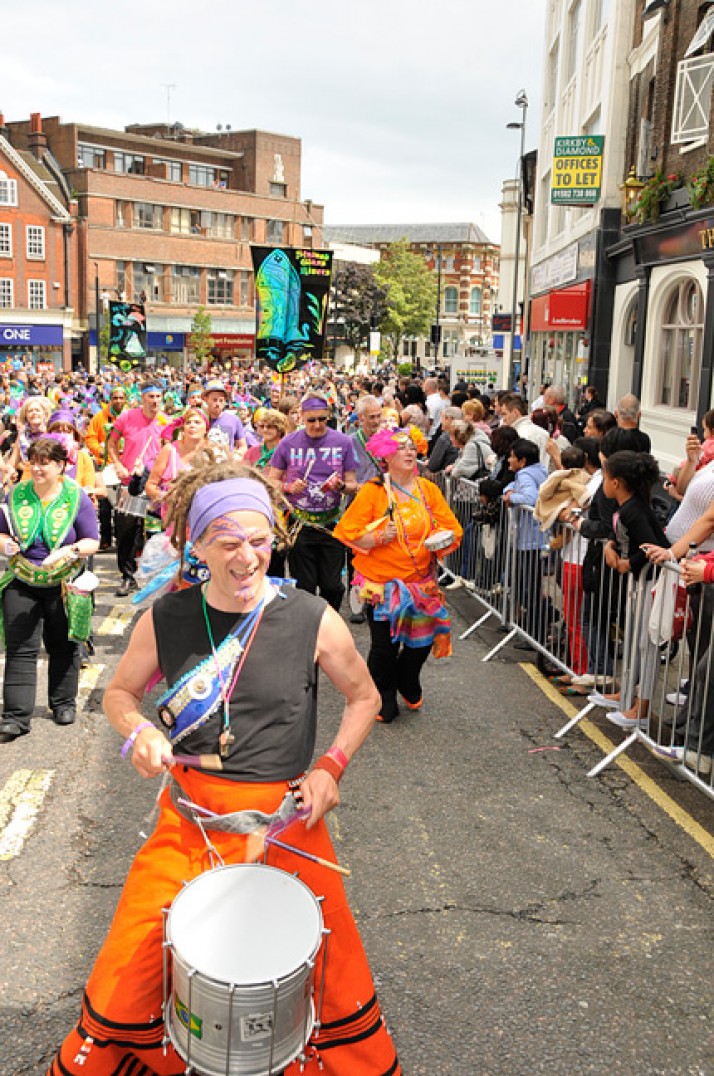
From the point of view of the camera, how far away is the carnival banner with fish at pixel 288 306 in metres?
14.4

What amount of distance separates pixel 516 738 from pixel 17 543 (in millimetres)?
3264


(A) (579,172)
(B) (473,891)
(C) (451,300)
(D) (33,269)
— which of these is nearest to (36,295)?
(D) (33,269)

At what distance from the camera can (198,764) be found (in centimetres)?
271

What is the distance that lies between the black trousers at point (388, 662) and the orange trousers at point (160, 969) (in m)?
3.66

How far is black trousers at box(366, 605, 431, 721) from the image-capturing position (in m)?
6.45

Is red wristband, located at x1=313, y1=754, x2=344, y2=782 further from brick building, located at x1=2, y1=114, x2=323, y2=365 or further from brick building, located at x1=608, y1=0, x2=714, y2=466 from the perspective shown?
brick building, located at x1=2, y1=114, x2=323, y2=365

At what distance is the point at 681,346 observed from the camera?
54.7ft

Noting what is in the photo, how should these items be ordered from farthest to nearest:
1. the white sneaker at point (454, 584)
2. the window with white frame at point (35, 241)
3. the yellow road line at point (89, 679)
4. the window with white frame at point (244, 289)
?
the window with white frame at point (244, 289) < the window with white frame at point (35, 241) < the white sneaker at point (454, 584) < the yellow road line at point (89, 679)

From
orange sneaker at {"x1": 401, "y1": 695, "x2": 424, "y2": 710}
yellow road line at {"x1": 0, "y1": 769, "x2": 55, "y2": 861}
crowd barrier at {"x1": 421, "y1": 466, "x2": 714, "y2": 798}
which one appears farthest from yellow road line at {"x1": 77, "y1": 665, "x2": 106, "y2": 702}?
crowd barrier at {"x1": 421, "y1": 466, "x2": 714, "y2": 798}

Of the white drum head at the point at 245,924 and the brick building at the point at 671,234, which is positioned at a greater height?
the brick building at the point at 671,234

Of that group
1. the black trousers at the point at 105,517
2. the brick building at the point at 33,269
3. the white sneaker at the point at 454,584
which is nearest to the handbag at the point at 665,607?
the white sneaker at the point at 454,584

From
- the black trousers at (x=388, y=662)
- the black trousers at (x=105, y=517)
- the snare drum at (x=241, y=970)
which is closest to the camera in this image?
the snare drum at (x=241, y=970)

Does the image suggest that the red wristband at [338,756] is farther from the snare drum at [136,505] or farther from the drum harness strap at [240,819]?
the snare drum at [136,505]

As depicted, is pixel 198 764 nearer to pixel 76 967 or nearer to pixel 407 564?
pixel 76 967
